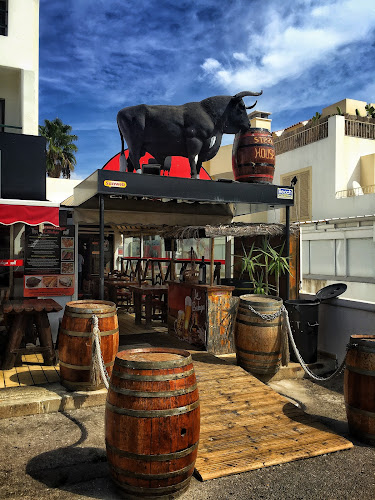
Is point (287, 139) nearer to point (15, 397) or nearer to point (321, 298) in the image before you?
point (321, 298)

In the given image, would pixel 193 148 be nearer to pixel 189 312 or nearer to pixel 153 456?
pixel 189 312

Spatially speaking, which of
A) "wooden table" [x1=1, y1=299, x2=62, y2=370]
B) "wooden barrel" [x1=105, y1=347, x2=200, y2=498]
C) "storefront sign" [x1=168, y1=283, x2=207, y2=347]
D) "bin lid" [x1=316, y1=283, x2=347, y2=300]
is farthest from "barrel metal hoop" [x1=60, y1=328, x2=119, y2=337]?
"bin lid" [x1=316, y1=283, x2=347, y2=300]

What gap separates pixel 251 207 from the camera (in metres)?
8.28

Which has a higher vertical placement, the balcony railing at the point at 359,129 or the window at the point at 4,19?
the balcony railing at the point at 359,129

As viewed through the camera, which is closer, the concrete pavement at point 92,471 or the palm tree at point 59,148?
the concrete pavement at point 92,471

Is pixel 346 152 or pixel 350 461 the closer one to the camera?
pixel 350 461

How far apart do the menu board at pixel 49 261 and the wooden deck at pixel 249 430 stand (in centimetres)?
328

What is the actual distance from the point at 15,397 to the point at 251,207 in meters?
5.49

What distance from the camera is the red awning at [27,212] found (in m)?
6.15

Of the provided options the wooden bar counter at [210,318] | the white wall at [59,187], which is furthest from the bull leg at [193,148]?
the white wall at [59,187]

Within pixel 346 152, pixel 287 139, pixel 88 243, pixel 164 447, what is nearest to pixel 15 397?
pixel 164 447

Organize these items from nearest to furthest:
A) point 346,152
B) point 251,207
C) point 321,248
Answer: point 251,207 < point 321,248 < point 346,152

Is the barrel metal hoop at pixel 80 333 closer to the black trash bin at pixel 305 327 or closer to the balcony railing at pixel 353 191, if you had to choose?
the black trash bin at pixel 305 327

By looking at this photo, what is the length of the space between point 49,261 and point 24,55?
4747mm
